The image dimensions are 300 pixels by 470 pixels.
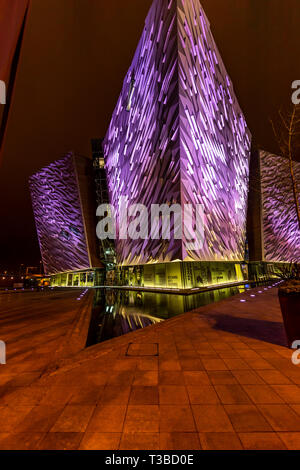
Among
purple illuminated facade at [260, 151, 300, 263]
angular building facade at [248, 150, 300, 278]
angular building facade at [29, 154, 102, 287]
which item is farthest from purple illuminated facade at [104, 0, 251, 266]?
purple illuminated facade at [260, 151, 300, 263]

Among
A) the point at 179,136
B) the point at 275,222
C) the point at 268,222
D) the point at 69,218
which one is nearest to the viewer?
the point at 179,136

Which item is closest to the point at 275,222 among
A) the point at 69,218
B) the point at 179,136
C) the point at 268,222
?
the point at 268,222

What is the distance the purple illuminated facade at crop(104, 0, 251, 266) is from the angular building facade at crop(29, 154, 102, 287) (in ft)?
18.4

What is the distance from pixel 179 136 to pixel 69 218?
70.2 ft

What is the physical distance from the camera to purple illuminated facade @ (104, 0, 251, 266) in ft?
59.7

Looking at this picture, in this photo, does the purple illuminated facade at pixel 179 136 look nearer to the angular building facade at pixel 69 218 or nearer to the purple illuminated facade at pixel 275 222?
the angular building facade at pixel 69 218

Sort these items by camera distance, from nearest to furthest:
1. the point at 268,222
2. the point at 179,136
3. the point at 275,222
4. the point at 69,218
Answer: the point at 179,136 < the point at 69,218 < the point at 268,222 < the point at 275,222

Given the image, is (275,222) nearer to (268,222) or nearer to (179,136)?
(268,222)

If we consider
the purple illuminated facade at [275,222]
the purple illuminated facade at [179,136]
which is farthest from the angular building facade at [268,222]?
the purple illuminated facade at [179,136]

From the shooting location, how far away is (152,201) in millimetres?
20750

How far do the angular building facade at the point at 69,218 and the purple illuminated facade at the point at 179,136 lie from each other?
18.4 feet

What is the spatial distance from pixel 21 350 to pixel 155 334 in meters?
3.01

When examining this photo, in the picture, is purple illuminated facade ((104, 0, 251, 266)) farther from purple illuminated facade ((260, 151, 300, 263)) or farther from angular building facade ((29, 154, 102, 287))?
purple illuminated facade ((260, 151, 300, 263))

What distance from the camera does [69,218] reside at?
31.9 m
